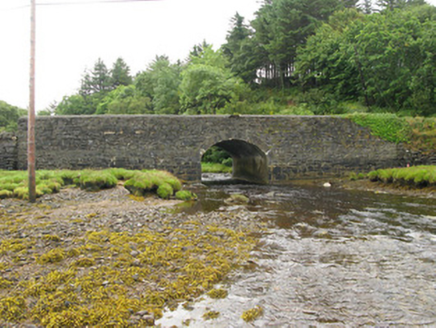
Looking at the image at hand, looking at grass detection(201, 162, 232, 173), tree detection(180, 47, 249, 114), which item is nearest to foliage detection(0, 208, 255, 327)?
tree detection(180, 47, 249, 114)

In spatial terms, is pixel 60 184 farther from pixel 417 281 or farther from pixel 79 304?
pixel 417 281

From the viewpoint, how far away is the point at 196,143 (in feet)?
60.0

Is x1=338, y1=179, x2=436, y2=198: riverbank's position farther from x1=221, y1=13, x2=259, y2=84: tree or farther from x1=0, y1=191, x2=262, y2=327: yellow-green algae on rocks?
x1=221, y1=13, x2=259, y2=84: tree

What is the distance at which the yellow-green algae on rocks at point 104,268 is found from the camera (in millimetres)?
3570

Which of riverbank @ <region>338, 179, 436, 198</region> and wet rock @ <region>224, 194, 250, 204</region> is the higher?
riverbank @ <region>338, 179, 436, 198</region>

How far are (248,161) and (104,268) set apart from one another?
746 inches

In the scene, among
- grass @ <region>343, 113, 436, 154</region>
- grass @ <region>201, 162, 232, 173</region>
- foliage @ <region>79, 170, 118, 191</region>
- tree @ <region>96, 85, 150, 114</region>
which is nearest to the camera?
foliage @ <region>79, 170, 118, 191</region>

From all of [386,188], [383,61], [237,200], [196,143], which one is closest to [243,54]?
[383,61]

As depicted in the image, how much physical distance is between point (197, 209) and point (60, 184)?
6.04 m

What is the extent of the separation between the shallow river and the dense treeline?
2030cm

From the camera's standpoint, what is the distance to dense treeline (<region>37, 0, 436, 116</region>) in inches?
997

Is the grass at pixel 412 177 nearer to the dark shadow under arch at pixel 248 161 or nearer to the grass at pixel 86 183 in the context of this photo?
the dark shadow under arch at pixel 248 161

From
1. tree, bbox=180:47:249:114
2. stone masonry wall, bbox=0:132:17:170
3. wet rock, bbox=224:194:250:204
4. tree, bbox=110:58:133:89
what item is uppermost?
tree, bbox=110:58:133:89

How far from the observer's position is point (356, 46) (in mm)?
28062
